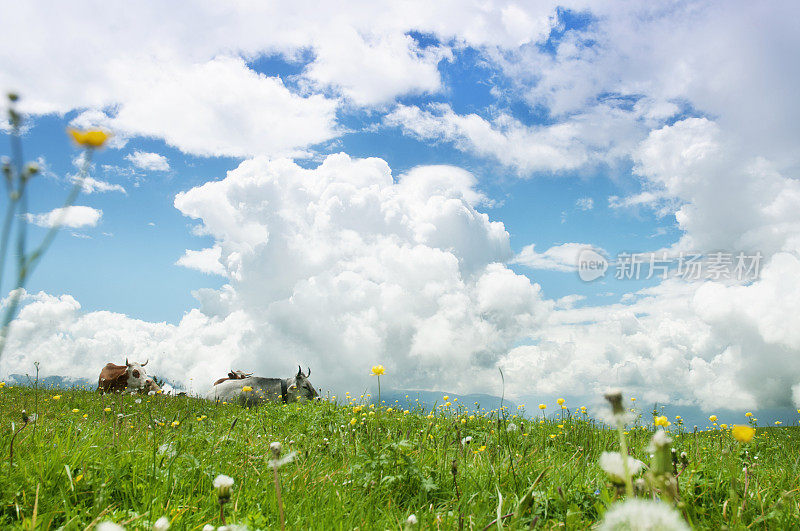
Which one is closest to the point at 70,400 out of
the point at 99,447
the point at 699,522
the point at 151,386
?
the point at 151,386

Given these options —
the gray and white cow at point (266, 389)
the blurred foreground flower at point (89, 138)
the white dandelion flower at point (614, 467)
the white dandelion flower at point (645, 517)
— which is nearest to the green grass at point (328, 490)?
the white dandelion flower at point (614, 467)

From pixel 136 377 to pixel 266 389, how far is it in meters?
6.37

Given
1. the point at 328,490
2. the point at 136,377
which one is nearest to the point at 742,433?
the point at 328,490

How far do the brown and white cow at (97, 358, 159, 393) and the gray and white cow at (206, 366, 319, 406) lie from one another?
3.18 meters

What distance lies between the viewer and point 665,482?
148 centimetres

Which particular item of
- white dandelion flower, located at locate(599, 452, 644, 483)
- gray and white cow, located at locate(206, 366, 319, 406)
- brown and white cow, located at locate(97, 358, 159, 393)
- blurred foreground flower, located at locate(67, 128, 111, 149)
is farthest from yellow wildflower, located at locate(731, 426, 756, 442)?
brown and white cow, located at locate(97, 358, 159, 393)

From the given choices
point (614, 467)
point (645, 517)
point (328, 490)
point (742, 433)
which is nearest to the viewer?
point (645, 517)

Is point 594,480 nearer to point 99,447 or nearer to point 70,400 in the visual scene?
point 99,447

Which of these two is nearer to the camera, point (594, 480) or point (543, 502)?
point (543, 502)

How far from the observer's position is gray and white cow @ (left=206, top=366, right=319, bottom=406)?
20.8m

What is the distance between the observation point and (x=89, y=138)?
6.39 feet

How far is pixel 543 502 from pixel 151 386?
23.8 meters

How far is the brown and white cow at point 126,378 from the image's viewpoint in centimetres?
2258

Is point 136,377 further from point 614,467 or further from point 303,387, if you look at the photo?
point 614,467
